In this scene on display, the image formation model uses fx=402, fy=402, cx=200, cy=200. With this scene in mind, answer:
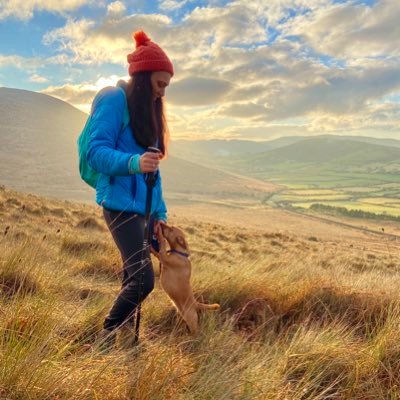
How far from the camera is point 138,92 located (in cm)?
309

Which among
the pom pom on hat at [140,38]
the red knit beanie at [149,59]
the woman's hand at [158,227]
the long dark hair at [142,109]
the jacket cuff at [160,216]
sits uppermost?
the pom pom on hat at [140,38]

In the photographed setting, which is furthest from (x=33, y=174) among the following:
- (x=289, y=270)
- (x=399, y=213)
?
(x=289, y=270)

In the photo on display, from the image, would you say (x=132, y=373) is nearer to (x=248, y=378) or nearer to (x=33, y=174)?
(x=248, y=378)

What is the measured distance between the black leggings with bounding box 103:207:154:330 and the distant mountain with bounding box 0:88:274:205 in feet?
214

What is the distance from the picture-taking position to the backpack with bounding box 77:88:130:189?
2930 millimetres

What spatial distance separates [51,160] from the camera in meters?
103

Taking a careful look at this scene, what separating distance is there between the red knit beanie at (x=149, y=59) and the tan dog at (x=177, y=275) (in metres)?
1.31

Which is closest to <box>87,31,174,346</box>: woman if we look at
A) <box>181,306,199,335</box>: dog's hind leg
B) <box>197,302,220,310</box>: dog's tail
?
<box>181,306,199,335</box>: dog's hind leg

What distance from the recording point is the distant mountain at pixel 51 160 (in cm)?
8325

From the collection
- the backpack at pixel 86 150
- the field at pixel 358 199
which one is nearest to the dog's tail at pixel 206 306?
the backpack at pixel 86 150

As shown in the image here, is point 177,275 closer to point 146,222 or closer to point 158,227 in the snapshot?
point 158,227

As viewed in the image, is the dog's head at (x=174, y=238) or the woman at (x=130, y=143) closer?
the woman at (x=130, y=143)

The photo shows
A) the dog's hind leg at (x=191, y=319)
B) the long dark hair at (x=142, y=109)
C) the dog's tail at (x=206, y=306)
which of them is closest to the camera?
the long dark hair at (x=142, y=109)

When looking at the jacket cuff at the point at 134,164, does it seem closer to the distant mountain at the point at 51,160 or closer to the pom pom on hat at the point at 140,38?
the pom pom on hat at the point at 140,38
